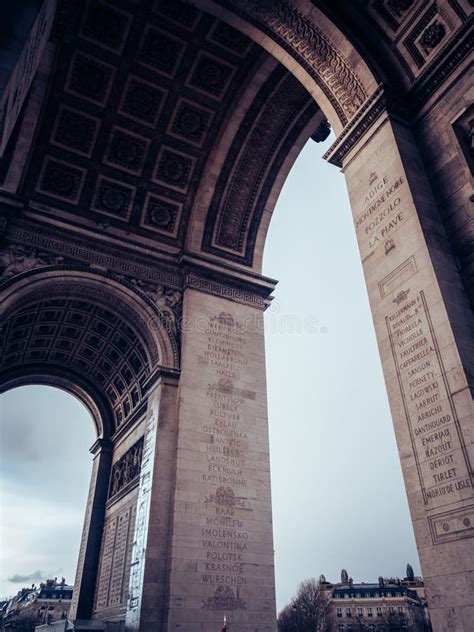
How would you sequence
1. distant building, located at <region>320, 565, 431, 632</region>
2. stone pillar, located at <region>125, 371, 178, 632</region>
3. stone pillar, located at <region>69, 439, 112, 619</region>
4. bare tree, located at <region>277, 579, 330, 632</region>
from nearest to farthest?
stone pillar, located at <region>125, 371, 178, 632</region>
stone pillar, located at <region>69, 439, 112, 619</region>
bare tree, located at <region>277, 579, 330, 632</region>
distant building, located at <region>320, 565, 431, 632</region>

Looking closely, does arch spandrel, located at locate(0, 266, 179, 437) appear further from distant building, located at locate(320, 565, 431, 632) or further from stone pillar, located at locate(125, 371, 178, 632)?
distant building, located at locate(320, 565, 431, 632)

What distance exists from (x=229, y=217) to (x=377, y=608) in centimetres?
7103

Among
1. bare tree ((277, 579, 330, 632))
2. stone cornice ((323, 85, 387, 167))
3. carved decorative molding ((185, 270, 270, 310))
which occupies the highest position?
carved decorative molding ((185, 270, 270, 310))

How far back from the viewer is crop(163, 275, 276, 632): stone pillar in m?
12.7

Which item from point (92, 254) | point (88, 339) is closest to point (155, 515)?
point (88, 339)

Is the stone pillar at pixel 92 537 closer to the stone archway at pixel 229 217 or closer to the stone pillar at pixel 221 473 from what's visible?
the stone archway at pixel 229 217

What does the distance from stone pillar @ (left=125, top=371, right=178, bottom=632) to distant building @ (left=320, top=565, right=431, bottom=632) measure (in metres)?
59.2

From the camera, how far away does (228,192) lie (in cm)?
1902

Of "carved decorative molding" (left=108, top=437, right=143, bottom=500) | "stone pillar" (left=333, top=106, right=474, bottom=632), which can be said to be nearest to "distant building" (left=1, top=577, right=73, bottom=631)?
"carved decorative molding" (left=108, top=437, right=143, bottom=500)

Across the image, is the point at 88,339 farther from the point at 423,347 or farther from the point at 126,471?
the point at 423,347

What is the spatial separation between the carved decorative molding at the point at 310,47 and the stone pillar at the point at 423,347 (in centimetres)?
151

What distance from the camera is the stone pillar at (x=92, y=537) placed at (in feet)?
60.8

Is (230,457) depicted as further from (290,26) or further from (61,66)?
(61,66)

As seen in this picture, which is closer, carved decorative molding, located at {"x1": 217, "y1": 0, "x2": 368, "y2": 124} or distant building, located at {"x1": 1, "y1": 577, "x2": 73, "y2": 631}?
carved decorative molding, located at {"x1": 217, "y1": 0, "x2": 368, "y2": 124}
